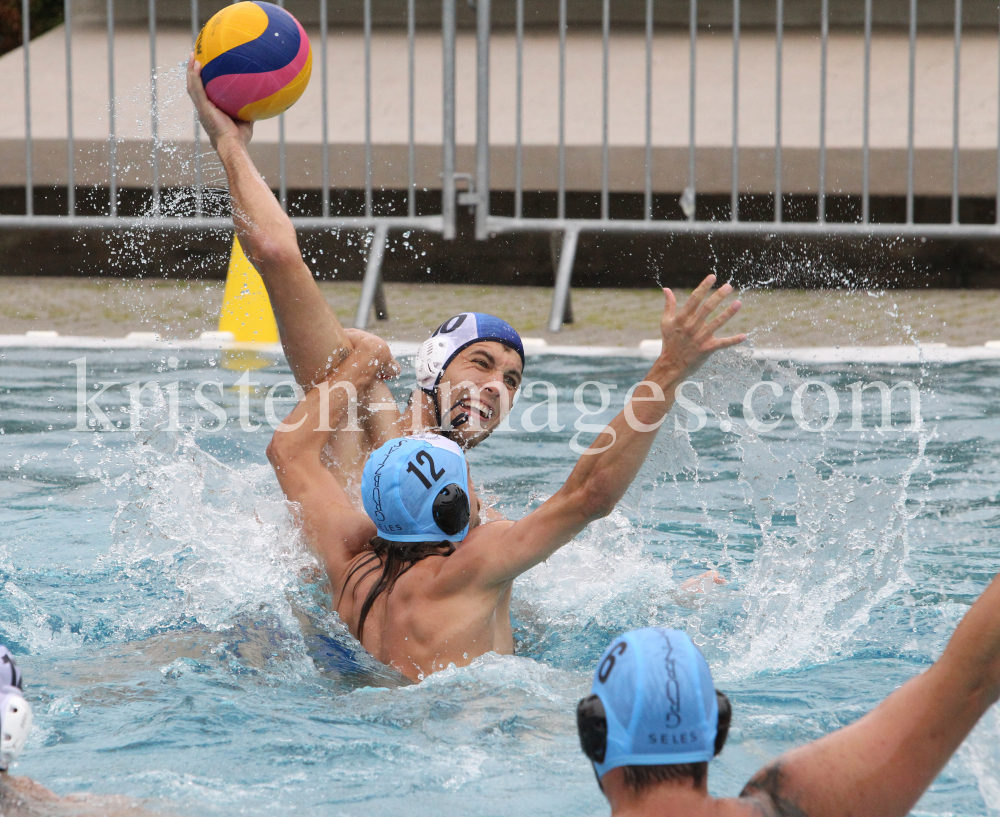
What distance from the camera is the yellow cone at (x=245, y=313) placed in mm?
7469

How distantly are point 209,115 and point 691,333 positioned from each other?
5.53 ft

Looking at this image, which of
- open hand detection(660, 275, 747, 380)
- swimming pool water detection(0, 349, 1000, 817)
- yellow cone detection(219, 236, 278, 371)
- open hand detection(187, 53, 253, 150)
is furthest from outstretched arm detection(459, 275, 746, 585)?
yellow cone detection(219, 236, 278, 371)

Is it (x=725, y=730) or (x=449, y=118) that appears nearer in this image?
(x=725, y=730)

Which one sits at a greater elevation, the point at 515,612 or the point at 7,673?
the point at 7,673

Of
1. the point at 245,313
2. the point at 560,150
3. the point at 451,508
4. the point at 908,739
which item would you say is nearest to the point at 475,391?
the point at 451,508

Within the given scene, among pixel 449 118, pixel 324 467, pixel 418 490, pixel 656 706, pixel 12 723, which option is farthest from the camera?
pixel 449 118

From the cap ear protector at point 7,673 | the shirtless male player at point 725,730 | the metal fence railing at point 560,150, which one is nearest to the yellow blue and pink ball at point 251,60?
the cap ear protector at point 7,673

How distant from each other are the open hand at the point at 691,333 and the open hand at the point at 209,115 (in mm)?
1529

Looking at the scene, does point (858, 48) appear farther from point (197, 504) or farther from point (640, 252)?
point (197, 504)

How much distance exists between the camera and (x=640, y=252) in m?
10.4

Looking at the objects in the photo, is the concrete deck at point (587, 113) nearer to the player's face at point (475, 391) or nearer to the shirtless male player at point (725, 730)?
the player's face at point (475, 391)

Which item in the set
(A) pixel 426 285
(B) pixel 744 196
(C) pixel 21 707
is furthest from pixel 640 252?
(C) pixel 21 707

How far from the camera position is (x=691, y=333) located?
99.3 inches

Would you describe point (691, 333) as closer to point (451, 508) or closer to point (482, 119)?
point (451, 508)
